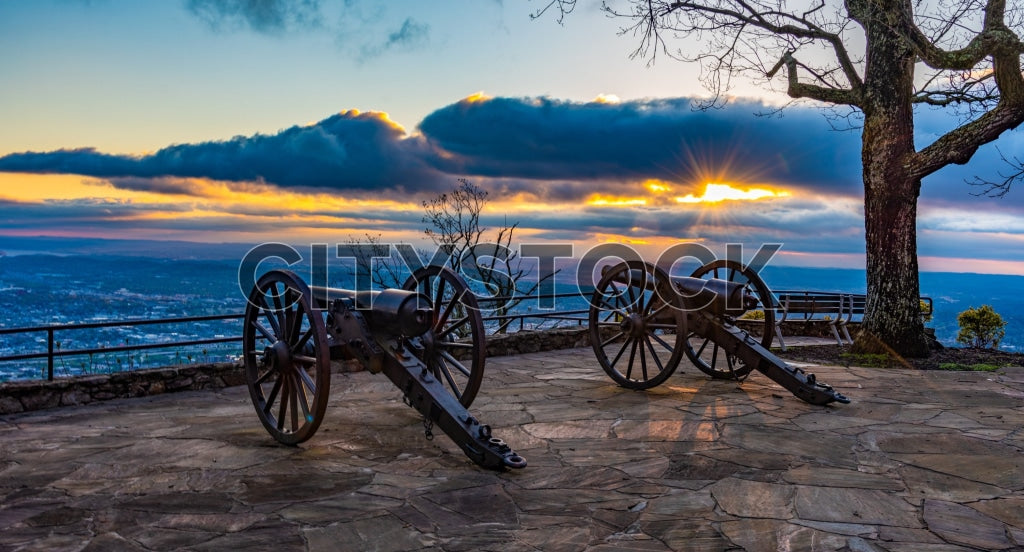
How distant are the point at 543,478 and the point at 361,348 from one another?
170 cm

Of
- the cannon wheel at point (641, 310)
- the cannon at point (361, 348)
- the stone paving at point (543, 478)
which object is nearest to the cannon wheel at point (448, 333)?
the cannon at point (361, 348)

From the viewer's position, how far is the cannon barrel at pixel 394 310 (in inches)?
210

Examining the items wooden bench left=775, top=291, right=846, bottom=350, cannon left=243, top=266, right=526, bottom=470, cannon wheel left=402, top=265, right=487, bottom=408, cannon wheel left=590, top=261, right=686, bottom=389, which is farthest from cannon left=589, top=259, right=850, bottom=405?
wooden bench left=775, top=291, right=846, bottom=350

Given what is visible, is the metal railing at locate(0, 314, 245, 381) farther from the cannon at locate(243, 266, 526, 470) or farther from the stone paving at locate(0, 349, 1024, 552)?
the cannon at locate(243, 266, 526, 470)

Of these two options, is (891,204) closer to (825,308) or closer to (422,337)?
(825,308)

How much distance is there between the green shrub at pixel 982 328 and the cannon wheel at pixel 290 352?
12.6 metres

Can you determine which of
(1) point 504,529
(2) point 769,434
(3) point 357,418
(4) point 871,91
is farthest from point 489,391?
(4) point 871,91

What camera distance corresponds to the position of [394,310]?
17.6 ft

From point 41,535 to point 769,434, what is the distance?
4.75 meters

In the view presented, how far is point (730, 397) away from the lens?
7262mm

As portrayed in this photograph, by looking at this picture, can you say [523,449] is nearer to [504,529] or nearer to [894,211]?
[504,529]

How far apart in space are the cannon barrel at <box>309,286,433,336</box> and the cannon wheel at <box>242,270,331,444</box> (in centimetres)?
29

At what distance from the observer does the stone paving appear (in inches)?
150

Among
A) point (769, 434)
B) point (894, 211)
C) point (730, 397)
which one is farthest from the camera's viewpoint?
point (894, 211)
